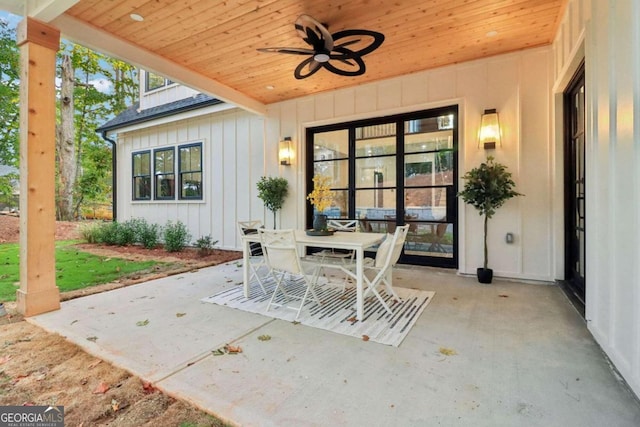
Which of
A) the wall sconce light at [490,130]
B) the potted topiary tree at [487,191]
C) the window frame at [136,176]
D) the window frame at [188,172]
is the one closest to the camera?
the potted topiary tree at [487,191]

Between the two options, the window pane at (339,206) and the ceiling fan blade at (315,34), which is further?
the window pane at (339,206)

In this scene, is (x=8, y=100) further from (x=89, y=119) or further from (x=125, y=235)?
(x=125, y=235)

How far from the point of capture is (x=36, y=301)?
2.87 metres

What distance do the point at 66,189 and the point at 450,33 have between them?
39.7ft

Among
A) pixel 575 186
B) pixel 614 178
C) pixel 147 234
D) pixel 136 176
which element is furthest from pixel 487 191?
pixel 136 176

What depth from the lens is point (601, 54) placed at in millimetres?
2072

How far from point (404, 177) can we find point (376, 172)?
52 cm

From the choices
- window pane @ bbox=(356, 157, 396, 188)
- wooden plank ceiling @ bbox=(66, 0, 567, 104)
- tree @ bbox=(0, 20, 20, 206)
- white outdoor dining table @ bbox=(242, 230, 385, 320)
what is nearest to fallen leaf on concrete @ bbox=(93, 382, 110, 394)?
white outdoor dining table @ bbox=(242, 230, 385, 320)

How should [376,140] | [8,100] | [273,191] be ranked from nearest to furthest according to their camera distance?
1. [376,140]
2. [273,191]
3. [8,100]

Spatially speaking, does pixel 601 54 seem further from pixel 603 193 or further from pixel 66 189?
pixel 66 189

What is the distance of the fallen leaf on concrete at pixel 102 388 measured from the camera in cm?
168

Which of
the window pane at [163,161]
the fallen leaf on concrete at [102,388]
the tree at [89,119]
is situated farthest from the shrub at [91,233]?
the fallen leaf on concrete at [102,388]

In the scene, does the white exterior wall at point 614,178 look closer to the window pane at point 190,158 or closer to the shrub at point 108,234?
the window pane at point 190,158

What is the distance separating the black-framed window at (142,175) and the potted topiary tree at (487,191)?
25.5ft
